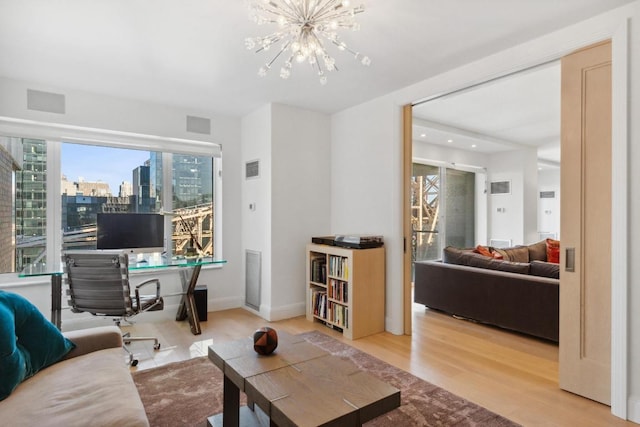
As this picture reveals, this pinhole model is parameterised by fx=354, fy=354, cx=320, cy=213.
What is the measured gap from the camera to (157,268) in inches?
123

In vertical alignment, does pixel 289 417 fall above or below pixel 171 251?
below

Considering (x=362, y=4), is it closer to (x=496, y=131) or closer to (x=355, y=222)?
(x=355, y=222)

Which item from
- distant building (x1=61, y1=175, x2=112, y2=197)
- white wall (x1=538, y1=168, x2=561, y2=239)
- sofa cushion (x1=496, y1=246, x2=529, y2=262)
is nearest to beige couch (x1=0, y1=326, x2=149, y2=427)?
distant building (x1=61, y1=175, x2=112, y2=197)

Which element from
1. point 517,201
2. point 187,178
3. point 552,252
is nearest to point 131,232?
point 187,178

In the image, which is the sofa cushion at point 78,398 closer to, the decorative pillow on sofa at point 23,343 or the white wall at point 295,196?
the decorative pillow on sofa at point 23,343

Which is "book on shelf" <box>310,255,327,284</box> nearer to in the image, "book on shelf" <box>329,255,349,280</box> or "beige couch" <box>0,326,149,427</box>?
"book on shelf" <box>329,255,349,280</box>

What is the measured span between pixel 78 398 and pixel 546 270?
12.7 ft

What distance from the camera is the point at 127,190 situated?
412 centimetres

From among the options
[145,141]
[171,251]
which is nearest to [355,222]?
[171,251]

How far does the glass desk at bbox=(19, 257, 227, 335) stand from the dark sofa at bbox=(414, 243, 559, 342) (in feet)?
8.47

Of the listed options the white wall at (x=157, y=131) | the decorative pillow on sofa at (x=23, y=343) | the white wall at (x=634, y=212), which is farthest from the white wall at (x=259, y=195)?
the white wall at (x=634, y=212)

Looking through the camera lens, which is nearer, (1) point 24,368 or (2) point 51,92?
(1) point 24,368

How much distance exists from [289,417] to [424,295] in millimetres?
3522

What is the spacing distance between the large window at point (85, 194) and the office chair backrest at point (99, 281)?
99 cm
